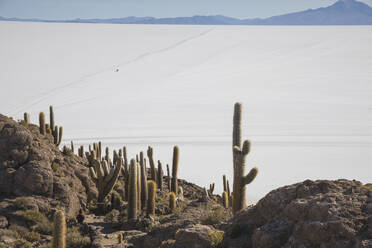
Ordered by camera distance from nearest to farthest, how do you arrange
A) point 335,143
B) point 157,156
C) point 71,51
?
point 157,156
point 335,143
point 71,51

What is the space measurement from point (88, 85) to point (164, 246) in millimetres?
52962

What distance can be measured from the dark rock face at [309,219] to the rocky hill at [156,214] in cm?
1

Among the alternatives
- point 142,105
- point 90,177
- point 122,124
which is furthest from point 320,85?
point 90,177

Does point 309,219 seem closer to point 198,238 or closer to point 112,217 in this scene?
point 198,238

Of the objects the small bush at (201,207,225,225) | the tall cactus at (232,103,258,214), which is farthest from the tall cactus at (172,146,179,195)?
the small bush at (201,207,225,225)

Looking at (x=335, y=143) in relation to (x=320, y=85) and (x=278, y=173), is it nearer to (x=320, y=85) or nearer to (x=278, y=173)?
(x=278, y=173)

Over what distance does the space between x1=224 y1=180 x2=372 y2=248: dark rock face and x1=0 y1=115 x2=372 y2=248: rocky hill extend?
0.03 feet

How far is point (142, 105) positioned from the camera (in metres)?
45.5

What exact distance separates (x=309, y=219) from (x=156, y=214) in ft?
21.6

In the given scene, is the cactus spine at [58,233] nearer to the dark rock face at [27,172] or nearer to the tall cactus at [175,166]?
the dark rock face at [27,172]

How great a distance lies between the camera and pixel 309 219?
17.8 ft

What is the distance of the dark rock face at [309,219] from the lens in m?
5.08

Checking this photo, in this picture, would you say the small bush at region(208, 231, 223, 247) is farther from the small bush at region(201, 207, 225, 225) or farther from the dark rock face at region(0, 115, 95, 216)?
the dark rock face at region(0, 115, 95, 216)

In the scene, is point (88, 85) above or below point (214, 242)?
above
